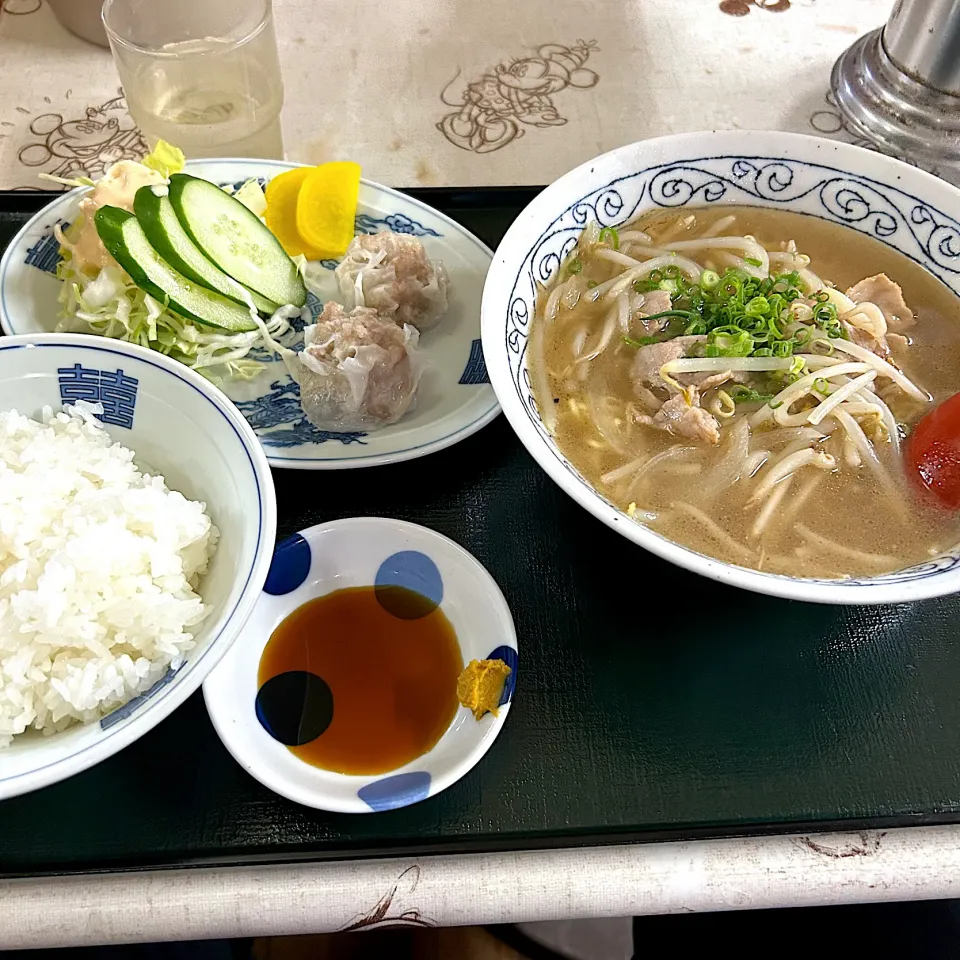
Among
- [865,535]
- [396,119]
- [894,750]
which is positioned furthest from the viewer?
[396,119]

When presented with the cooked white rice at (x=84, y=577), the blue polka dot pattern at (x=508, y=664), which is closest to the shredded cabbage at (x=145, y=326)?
the cooked white rice at (x=84, y=577)

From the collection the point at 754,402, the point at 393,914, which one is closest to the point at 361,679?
the point at 393,914

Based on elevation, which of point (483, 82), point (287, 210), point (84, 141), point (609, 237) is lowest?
point (84, 141)

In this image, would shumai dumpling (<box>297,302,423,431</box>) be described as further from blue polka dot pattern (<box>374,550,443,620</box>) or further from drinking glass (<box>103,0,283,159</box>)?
drinking glass (<box>103,0,283,159</box>)

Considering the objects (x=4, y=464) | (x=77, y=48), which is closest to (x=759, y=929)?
(x=4, y=464)

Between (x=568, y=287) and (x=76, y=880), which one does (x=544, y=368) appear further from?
(x=76, y=880)

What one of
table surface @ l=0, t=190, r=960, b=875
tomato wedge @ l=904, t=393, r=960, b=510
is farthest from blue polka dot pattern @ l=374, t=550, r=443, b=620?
tomato wedge @ l=904, t=393, r=960, b=510

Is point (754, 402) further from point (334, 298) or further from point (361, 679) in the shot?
point (334, 298)
